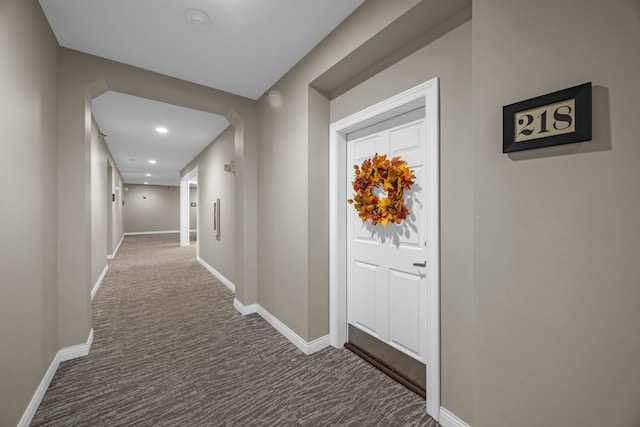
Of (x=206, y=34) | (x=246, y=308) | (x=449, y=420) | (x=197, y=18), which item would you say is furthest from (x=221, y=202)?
(x=449, y=420)

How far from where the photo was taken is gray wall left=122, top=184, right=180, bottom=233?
1212 centimetres

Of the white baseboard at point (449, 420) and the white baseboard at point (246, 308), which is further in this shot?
the white baseboard at point (246, 308)

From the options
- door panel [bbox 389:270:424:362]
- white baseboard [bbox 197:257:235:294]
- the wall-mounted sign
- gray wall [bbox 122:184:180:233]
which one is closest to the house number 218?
the wall-mounted sign

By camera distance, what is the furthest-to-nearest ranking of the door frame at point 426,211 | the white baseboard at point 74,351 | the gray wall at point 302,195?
the gray wall at point 302,195
the white baseboard at point 74,351
the door frame at point 426,211

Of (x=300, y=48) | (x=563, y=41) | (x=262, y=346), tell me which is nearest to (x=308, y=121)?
(x=300, y=48)

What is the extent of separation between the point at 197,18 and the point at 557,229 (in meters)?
2.46

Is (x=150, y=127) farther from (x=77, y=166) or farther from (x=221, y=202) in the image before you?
(x=77, y=166)

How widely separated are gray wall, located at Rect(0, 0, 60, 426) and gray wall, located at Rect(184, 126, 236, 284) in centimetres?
209

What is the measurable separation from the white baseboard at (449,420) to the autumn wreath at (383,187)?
1.19 meters

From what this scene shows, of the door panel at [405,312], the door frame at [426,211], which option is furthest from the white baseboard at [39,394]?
the door panel at [405,312]

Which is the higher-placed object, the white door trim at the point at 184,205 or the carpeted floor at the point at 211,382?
the white door trim at the point at 184,205

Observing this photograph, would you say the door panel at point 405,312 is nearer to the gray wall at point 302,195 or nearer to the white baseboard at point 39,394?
the gray wall at point 302,195

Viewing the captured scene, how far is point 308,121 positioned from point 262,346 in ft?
7.01

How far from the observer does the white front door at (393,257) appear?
1.78m
